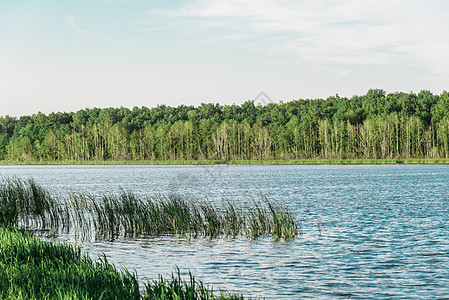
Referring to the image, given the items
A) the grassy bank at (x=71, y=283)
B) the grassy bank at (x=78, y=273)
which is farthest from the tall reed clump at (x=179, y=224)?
the grassy bank at (x=71, y=283)

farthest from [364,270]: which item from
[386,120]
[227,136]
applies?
[227,136]

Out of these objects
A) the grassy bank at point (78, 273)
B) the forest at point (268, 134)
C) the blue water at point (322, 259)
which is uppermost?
the forest at point (268, 134)

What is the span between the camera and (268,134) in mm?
124938

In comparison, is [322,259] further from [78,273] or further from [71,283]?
[71,283]

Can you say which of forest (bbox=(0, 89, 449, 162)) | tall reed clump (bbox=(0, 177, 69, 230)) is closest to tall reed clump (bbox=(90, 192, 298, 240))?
tall reed clump (bbox=(0, 177, 69, 230))

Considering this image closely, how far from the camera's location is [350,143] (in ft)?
364

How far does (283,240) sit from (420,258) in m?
4.37

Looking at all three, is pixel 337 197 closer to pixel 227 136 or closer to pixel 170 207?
pixel 170 207

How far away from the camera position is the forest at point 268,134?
10419 cm

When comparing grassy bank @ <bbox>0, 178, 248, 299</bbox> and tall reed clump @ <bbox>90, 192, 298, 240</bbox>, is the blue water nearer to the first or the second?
tall reed clump @ <bbox>90, 192, 298, 240</bbox>

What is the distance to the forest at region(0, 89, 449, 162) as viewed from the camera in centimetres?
10419

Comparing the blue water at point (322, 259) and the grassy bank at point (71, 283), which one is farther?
the blue water at point (322, 259)

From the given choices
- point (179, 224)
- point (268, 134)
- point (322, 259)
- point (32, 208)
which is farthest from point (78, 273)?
point (268, 134)

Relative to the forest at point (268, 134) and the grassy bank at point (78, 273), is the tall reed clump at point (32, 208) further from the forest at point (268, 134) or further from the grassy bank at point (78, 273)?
the forest at point (268, 134)
